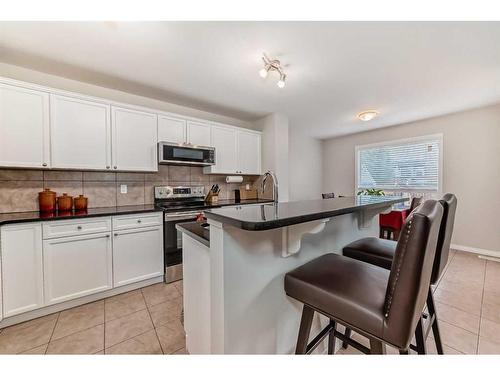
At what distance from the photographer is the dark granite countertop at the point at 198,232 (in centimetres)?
110

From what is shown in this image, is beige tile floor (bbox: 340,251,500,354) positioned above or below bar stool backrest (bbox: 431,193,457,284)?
below

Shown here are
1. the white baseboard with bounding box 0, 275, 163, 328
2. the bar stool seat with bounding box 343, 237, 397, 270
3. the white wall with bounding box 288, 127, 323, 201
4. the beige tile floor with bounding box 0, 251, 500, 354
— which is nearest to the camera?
the bar stool seat with bounding box 343, 237, 397, 270

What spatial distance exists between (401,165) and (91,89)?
5.48m

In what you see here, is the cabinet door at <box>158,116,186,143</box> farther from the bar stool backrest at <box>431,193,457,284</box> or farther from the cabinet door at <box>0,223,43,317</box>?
the bar stool backrest at <box>431,193,457,284</box>

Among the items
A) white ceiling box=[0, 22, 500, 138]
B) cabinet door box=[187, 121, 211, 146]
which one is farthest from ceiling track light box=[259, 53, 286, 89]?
cabinet door box=[187, 121, 211, 146]

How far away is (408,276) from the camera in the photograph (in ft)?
2.37

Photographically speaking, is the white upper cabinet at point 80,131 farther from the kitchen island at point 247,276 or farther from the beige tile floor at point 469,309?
the beige tile floor at point 469,309

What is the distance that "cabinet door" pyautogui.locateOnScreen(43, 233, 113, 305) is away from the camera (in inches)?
75.8

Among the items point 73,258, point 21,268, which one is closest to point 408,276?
point 73,258

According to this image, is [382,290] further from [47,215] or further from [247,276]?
[47,215]

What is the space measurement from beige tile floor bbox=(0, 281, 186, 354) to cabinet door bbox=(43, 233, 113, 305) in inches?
6.9

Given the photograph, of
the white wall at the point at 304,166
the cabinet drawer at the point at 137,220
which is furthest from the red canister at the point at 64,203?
the white wall at the point at 304,166
